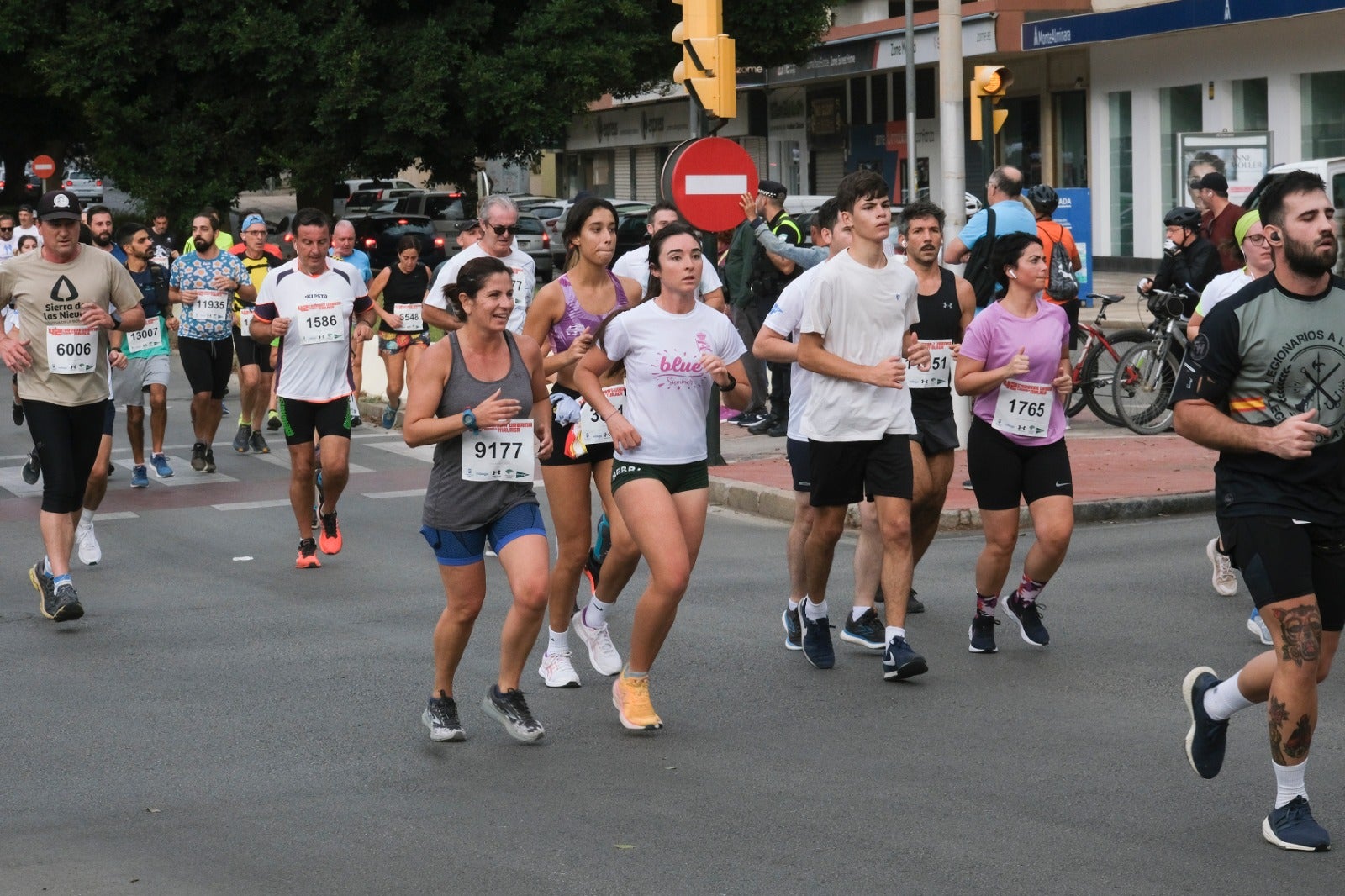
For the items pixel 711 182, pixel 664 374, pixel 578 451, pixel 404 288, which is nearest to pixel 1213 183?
pixel 711 182

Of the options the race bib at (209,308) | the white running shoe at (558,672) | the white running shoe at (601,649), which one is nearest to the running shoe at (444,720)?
the white running shoe at (558,672)

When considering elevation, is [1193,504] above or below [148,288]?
below

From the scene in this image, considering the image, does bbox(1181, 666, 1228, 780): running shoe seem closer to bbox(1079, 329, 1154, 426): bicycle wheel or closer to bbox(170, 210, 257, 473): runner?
bbox(1079, 329, 1154, 426): bicycle wheel

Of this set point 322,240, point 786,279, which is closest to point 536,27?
point 786,279

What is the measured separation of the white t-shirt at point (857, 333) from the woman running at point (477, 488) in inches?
54.9

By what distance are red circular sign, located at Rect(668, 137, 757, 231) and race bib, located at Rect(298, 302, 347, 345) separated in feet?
9.15

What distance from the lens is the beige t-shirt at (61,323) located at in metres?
9.12

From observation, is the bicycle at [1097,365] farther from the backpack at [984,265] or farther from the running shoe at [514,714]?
the running shoe at [514,714]

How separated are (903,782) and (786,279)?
9.87 meters

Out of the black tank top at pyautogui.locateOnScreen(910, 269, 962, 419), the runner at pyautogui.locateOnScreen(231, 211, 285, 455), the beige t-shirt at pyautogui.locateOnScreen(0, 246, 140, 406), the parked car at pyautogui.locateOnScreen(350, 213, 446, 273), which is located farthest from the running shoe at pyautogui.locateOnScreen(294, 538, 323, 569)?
the parked car at pyautogui.locateOnScreen(350, 213, 446, 273)

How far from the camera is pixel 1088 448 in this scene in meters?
14.2

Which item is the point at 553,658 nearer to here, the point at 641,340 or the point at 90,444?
the point at 641,340

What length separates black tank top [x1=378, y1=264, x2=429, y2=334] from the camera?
18.4 meters

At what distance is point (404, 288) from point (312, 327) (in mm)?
7923
